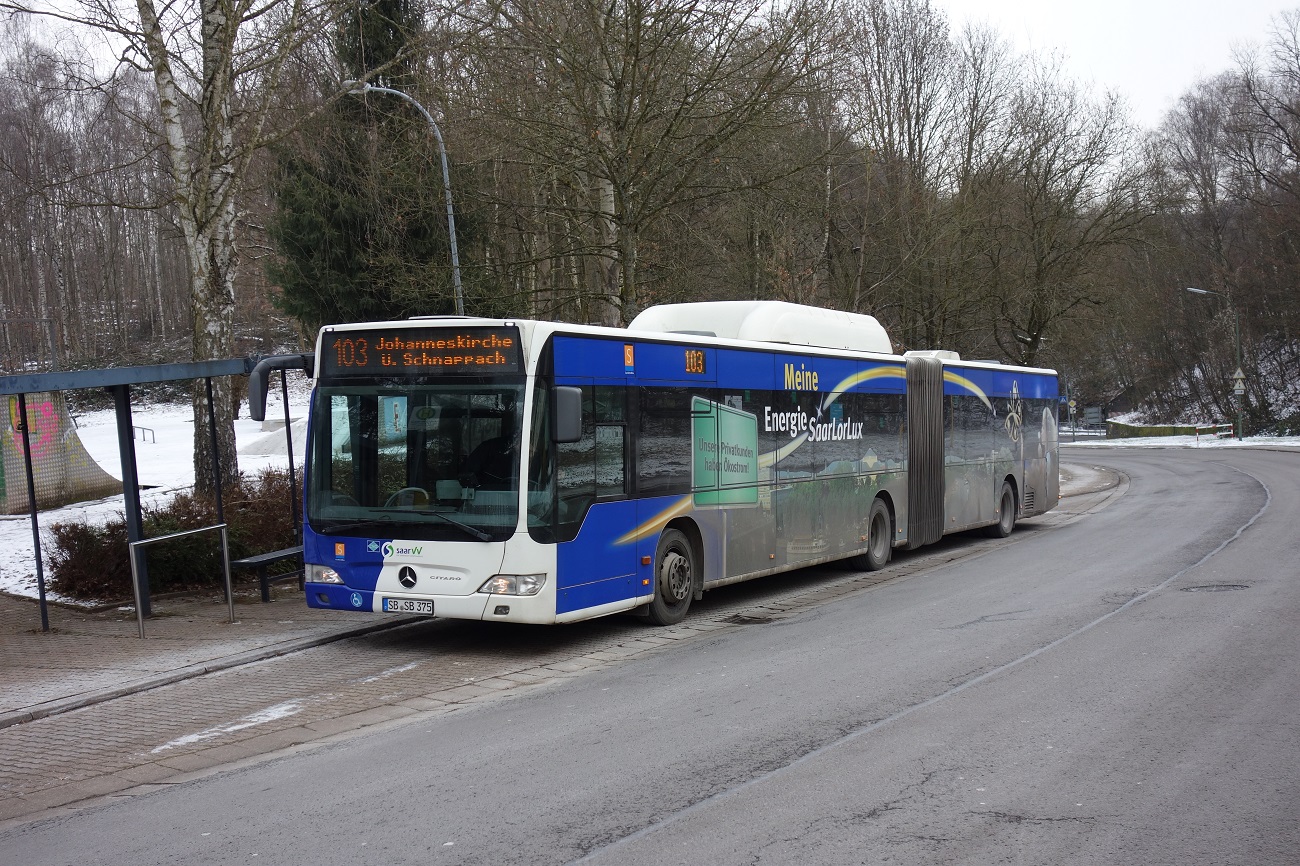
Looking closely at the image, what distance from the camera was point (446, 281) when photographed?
2016cm

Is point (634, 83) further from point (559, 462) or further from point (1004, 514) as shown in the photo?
point (1004, 514)

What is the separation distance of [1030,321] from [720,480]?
101 feet

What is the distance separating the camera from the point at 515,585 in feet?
31.4

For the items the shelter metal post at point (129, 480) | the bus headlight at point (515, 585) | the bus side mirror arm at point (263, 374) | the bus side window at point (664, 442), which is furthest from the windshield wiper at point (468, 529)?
the shelter metal post at point (129, 480)

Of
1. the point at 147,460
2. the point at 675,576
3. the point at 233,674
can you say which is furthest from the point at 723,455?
the point at 147,460

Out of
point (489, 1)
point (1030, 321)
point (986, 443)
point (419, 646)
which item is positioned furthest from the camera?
point (1030, 321)

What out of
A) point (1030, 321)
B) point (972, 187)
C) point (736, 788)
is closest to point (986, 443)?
point (736, 788)

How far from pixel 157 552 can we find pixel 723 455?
264 inches

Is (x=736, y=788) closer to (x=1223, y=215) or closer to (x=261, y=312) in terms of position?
(x=261, y=312)

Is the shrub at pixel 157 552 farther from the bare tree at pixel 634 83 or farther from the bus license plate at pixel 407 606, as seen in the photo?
the bare tree at pixel 634 83

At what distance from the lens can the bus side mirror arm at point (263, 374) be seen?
10.3m

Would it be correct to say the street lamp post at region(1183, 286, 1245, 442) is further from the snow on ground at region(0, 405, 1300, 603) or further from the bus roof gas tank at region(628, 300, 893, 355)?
the bus roof gas tank at region(628, 300, 893, 355)

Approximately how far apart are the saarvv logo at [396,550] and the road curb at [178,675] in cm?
143

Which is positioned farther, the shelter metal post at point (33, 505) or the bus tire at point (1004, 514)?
the bus tire at point (1004, 514)
